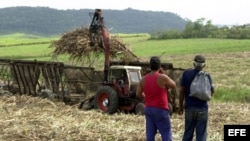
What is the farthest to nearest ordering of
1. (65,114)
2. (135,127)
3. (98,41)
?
(98,41), (65,114), (135,127)

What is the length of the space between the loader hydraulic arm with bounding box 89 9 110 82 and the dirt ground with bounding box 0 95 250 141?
7.08ft

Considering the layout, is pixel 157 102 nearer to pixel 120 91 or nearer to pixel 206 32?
pixel 120 91

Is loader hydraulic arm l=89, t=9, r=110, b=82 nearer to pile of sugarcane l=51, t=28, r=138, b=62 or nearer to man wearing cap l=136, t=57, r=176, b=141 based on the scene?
pile of sugarcane l=51, t=28, r=138, b=62

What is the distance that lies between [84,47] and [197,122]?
8.09 m

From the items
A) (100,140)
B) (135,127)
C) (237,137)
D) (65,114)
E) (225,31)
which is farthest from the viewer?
(225,31)

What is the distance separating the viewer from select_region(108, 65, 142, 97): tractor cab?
46.5 ft

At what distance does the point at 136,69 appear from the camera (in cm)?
1439

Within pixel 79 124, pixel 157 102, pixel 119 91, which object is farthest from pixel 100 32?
pixel 157 102

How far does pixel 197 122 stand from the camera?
8297 millimetres

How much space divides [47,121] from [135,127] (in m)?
1.99

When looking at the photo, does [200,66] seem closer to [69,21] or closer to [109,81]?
[109,81]

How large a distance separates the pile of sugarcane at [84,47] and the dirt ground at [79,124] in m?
2.07

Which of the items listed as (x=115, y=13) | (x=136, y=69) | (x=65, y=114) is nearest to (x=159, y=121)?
(x=65, y=114)

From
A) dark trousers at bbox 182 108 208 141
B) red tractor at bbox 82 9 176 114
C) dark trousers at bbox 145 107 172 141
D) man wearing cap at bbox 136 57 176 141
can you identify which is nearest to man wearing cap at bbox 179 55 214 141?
dark trousers at bbox 182 108 208 141
